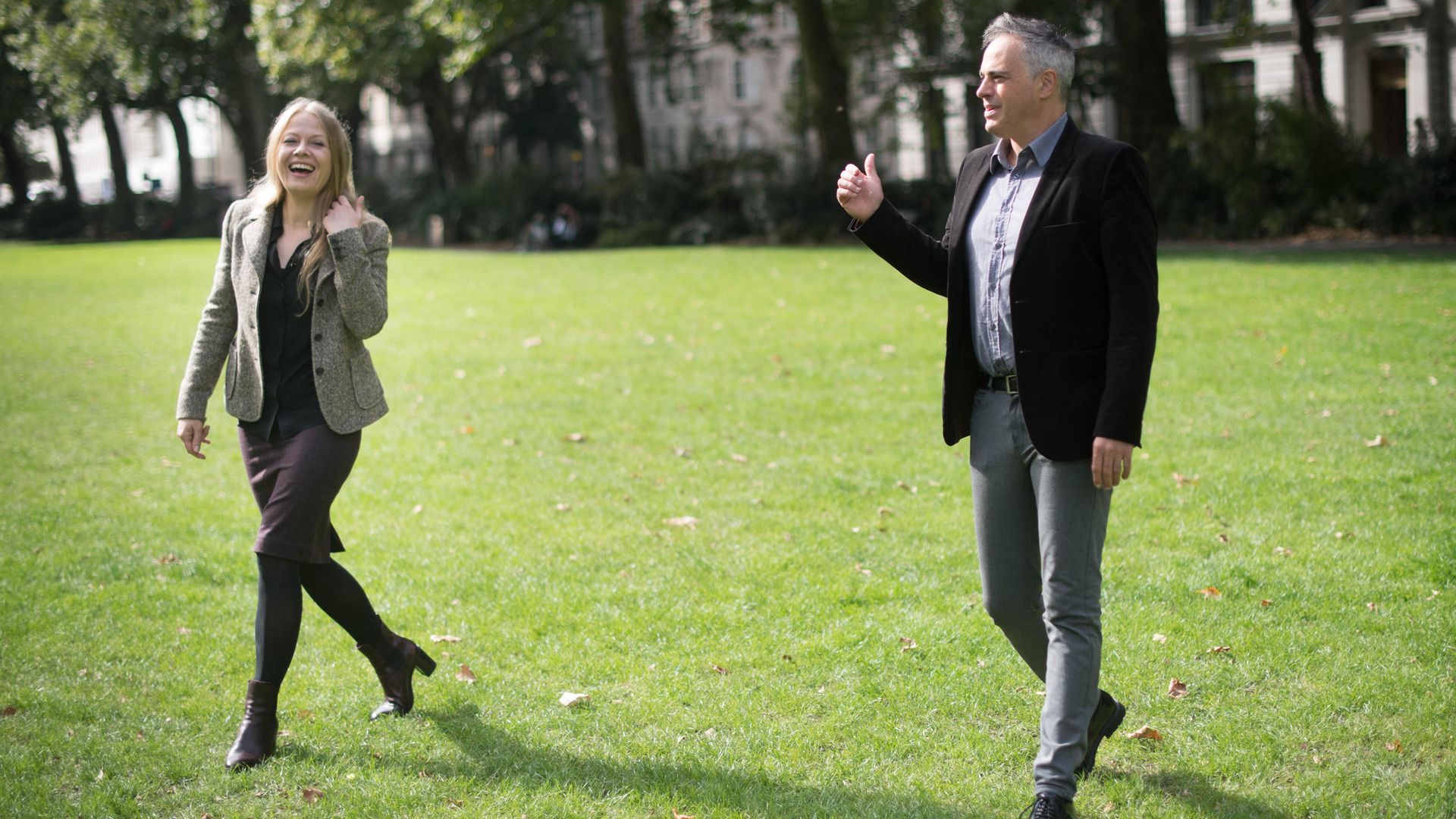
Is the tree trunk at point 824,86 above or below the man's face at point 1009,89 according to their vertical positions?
above

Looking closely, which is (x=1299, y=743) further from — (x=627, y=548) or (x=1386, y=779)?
(x=627, y=548)

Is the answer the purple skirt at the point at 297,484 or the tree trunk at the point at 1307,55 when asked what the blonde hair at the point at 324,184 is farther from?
the tree trunk at the point at 1307,55

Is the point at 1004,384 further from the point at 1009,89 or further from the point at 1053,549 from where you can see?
the point at 1009,89

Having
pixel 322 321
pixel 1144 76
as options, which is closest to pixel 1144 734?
pixel 322 321

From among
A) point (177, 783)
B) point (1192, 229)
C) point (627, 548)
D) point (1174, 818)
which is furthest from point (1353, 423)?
point (1192, 229)

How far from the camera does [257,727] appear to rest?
176 inches

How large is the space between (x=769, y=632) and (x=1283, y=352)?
8033mm

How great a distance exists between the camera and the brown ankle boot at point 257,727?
174 inches

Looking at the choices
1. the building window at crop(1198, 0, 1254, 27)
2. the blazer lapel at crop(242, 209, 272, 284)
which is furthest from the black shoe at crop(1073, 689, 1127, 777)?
the building window at crop(1198, 0, 1254, 27)

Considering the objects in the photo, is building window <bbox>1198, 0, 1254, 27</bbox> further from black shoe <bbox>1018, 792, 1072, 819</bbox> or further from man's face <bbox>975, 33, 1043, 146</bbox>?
black shoe <bbox>1018, 792, 1072, 819</bbox>

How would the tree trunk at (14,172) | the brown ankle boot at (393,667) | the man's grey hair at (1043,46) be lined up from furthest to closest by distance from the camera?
the tree trunk at (14,172) < the brown ankle boot at (393,667) < the man's grey hair at (1043,46)

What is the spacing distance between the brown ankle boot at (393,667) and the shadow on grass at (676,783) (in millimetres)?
314

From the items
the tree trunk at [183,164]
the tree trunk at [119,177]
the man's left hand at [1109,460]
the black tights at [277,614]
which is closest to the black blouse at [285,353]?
the black tights at [277,614]

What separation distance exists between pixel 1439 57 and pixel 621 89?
20.9m
